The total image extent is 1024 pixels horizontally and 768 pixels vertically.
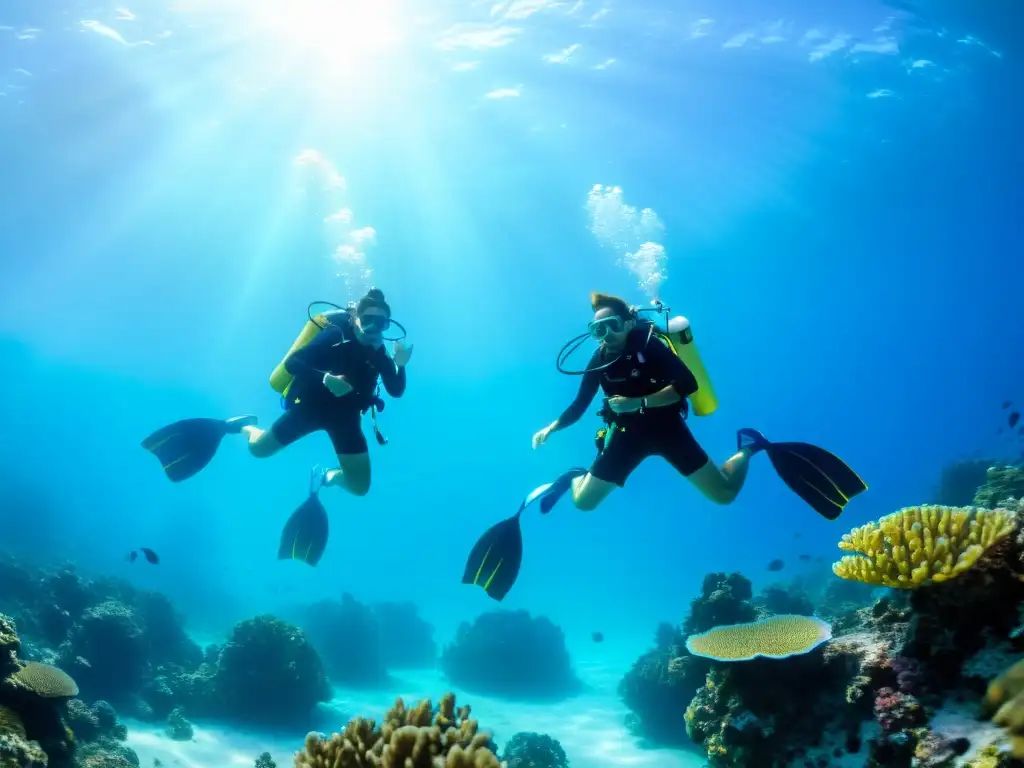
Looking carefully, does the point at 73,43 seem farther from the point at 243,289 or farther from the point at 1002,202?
the point at 1002,202

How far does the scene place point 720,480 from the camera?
6.90 m

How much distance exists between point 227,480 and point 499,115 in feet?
426

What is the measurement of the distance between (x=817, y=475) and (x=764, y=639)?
7.62 ft

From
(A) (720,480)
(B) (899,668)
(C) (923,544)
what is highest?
(A) (720,480)

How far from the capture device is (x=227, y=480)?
440 feet

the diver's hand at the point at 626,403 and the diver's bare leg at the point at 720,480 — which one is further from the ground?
the diver's hand at the point at 626,403

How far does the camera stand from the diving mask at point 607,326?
635 centimetres

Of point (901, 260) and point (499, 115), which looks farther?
point (901, 260)

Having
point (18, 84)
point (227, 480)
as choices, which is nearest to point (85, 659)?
point (18, 84)

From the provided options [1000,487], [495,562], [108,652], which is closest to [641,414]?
[495,562]

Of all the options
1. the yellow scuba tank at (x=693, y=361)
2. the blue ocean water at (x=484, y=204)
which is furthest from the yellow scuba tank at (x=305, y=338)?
the blue ocean water at (x=484, y=204)

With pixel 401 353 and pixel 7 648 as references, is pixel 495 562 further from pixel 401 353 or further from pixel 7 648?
pixel 7 648

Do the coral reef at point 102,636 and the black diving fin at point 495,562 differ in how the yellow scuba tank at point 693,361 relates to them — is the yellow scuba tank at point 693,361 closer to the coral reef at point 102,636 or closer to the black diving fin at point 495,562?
the black diving fin at point 495,562

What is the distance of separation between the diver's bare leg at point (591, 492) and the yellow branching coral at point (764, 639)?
1955mm
